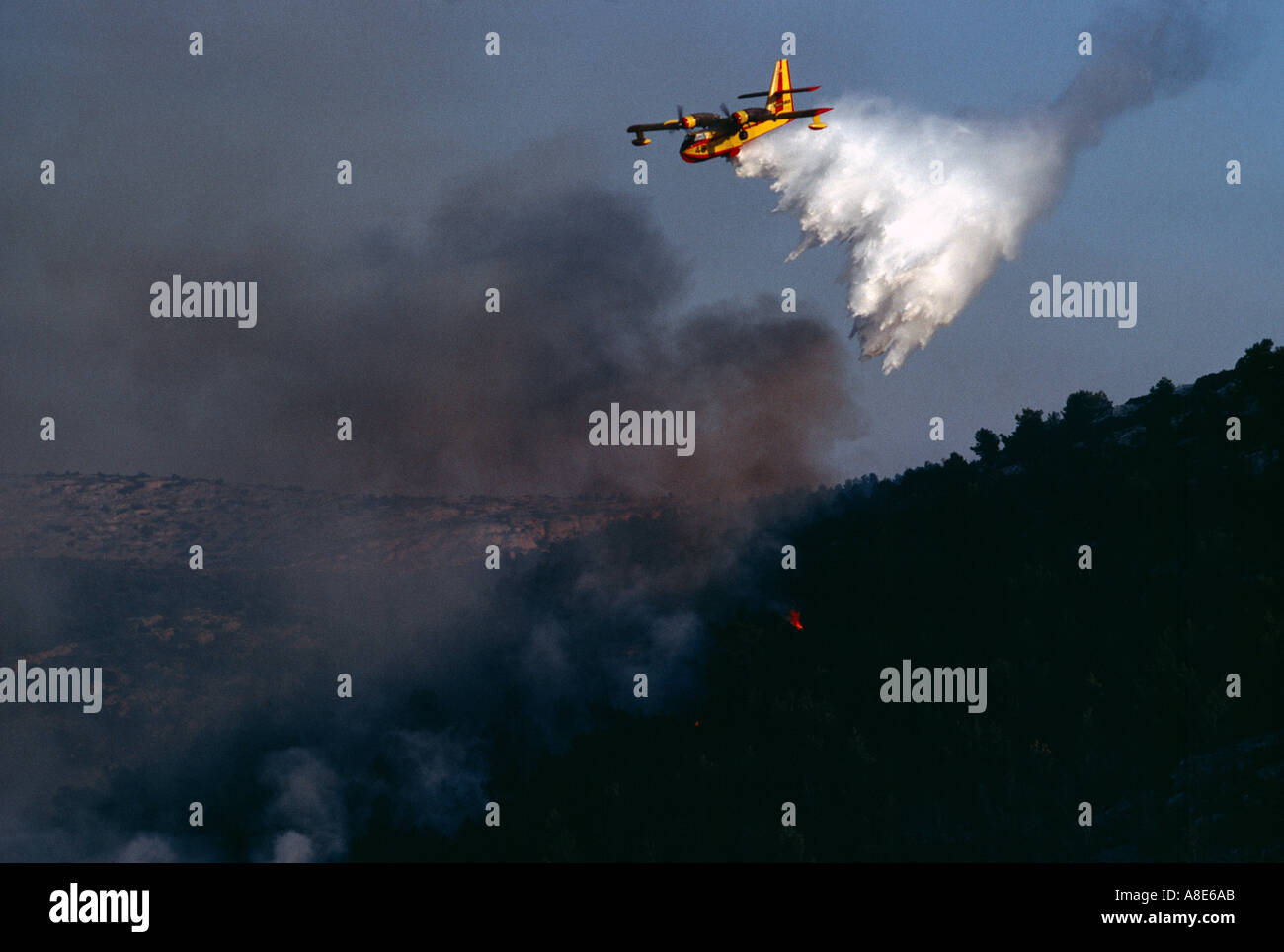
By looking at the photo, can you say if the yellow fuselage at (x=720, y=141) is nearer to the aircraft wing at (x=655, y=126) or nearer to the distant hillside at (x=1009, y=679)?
the aircraft wing at (x=655, y=126)

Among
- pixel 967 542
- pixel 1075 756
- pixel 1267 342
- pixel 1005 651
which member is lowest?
pixel 1075 756

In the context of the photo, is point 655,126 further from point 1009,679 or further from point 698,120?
point 1009,679

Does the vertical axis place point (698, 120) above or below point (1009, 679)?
above

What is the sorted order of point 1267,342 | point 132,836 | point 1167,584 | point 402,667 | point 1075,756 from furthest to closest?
1. point 402,667
2. point 132,836
3. point 1267,342
4. point 1167,584
5. point 1075,756

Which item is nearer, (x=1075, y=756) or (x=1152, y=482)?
(x=1075, y=756)

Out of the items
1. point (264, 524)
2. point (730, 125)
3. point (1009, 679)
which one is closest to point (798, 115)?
point (730, 125)

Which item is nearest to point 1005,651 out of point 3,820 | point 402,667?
point 402,667

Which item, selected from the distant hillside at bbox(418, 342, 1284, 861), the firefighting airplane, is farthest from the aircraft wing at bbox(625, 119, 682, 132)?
the distant hillside at bbox(418, 342, 1284, 861)

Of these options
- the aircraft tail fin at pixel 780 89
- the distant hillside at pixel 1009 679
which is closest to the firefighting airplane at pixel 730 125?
the aircraft tail fin at pixel 780 89

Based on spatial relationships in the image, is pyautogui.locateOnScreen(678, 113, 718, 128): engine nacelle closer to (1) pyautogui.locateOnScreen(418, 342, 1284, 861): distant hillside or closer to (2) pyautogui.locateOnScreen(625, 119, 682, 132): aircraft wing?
(2) pyautogui.locateOnScreen(625, 119, 682, 132): aircraft wing

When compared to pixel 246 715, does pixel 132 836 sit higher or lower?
lower

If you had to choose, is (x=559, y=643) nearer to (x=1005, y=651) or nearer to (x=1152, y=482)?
(x=1005, y=651)
